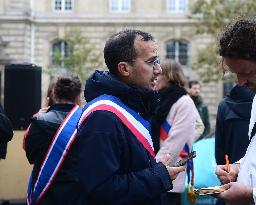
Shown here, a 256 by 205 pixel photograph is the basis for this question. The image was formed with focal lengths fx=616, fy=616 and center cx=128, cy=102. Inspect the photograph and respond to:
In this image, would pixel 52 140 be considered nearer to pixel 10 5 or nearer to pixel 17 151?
pixel 17 151

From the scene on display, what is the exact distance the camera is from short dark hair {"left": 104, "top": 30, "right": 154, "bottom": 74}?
136 inches

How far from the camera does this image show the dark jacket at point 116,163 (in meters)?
3.19

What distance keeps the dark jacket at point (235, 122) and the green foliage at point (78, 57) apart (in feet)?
112

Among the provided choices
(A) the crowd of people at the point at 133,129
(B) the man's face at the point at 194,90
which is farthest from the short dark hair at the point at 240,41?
(B) the man's face at the point at 194,90

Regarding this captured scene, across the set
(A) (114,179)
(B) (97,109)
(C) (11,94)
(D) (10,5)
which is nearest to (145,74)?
(B) (97,109)

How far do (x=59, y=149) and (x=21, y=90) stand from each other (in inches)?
199

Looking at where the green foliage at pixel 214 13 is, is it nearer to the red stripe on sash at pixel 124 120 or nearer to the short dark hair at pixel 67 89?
the short dark hair at pixel 67 89

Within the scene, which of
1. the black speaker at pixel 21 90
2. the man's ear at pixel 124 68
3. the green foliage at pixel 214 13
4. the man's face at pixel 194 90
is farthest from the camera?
the green foliage at pixel 214 13

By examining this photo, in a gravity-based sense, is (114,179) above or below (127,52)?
below

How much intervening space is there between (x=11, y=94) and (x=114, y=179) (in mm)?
6914

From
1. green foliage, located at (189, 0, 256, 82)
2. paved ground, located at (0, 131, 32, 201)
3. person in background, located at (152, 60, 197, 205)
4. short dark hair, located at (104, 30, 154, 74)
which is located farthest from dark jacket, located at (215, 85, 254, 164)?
green foliage, located at (189, 0, 256, 82)

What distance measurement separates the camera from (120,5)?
44.1 metres

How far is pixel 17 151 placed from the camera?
29.0 ft

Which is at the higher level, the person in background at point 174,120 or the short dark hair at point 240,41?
the short dark hair at point 240,41
